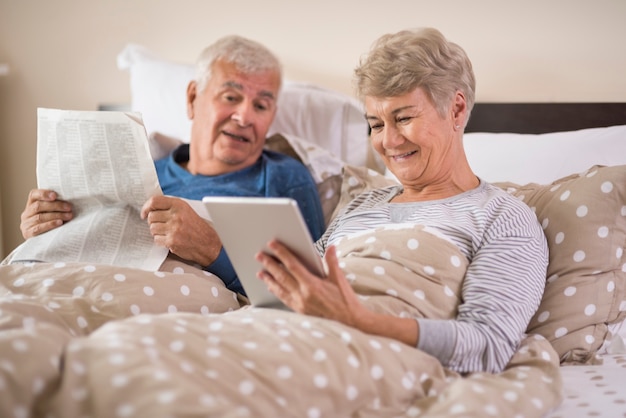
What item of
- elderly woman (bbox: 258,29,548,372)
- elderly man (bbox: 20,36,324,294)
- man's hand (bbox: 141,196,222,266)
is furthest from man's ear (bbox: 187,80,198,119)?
elderly woman (bbox: 258,29,548,372)

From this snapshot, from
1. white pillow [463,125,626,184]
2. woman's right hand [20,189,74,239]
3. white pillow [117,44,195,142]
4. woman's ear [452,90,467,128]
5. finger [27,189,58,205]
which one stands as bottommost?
woman's right hand [20,189,74,239]

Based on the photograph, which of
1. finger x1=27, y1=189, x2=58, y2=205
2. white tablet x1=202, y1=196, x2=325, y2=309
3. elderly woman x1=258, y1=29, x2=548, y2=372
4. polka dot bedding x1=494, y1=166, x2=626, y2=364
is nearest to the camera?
white tablet x1=202, y1=196, x2=325, y2=309

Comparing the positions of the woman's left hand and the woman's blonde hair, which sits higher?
the woman's blonde hair

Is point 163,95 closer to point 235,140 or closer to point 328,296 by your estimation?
point 235,140

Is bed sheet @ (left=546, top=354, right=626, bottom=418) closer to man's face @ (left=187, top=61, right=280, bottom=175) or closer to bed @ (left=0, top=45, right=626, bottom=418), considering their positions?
bed @ (left=0, top=45, right=626, bottom=418)

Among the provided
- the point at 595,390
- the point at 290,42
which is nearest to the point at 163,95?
the point at 290,42

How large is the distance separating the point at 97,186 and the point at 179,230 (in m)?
0.22

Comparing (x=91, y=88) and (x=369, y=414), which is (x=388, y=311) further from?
(x=91, y=88)

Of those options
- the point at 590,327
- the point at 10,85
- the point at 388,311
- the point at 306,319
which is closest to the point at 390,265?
the point at 388,311

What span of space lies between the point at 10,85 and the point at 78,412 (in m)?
2.30

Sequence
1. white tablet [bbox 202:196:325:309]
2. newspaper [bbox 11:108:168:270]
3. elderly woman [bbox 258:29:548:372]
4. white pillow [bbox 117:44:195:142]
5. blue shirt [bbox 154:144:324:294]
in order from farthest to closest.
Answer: white pillow [bbox 117:44:195:142], blue shirt [bbox 154:144:324:294], newspaper [bbox 11:108:168:270], elderly woman [bbox 258:29:548:372], white tablet [bbox 202:196:325:309]

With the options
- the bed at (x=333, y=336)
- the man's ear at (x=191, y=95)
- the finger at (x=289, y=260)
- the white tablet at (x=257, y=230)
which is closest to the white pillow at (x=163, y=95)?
the man's ear at (x=191, y=95)

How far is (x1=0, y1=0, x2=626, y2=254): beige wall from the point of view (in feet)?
6.57

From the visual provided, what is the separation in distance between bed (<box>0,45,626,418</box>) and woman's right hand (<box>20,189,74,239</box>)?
217 mm
